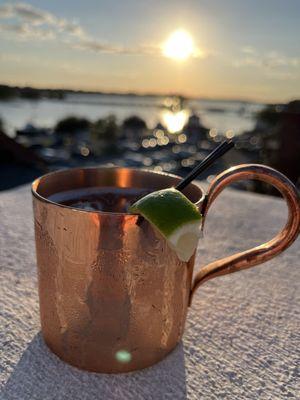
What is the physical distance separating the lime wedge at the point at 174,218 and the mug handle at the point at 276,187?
90mm

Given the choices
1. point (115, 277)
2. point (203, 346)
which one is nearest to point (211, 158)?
A: point (115, 277)

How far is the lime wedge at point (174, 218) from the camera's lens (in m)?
0.44

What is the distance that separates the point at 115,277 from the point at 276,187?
249mm

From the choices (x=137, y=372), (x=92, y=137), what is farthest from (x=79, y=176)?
(x=92, y=137)

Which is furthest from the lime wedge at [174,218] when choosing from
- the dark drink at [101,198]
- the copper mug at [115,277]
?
the dark drink at [101,198]

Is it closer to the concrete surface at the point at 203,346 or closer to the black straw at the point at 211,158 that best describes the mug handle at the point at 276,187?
the black straw at the point at 211,158

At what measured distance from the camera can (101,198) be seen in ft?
2.11

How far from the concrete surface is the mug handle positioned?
0.46ft

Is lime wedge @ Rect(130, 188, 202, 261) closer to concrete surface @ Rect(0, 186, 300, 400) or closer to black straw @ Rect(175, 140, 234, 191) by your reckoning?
black straw @ Rect(175, 140, 234, 191)

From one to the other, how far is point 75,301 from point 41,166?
1.90m

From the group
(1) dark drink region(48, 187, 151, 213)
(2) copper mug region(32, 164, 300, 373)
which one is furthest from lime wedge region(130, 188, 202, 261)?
(1) dark drink region(48, 187, 151, 213)

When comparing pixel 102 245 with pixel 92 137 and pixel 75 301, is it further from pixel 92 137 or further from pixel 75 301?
pixel 92 137

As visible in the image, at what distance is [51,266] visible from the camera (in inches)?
20.7

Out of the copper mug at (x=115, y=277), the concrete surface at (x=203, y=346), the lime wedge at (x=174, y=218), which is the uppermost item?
the lime wedge at (x=174, y=218)
